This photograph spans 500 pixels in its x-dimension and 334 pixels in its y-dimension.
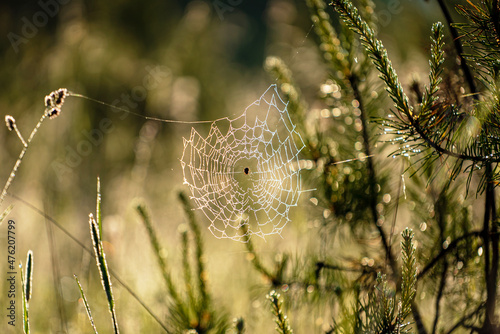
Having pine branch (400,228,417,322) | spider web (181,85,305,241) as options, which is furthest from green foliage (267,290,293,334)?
spider web (181,85,305,241)

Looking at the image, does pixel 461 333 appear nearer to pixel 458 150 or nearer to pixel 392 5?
pixel 458 150

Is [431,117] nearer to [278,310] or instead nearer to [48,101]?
[278,310]

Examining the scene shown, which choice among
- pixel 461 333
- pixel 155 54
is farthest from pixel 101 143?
pixel 461 333

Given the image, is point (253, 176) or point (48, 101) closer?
point (48, 101)

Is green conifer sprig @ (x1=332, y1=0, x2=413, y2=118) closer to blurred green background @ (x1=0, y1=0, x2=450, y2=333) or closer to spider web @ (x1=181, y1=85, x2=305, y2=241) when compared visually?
blurred green background @ (x1=0, y1=0, x2=450, y2=333)

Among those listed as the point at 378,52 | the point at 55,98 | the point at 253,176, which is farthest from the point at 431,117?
the point at 253,176
